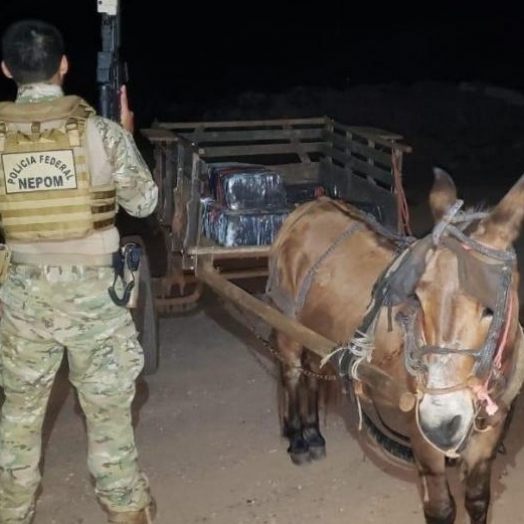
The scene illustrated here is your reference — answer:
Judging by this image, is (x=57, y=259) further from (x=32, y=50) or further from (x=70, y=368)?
(x=32, y=50)

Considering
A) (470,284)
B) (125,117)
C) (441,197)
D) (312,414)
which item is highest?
(125,117)

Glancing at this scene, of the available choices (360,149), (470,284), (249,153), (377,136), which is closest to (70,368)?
(470,284)

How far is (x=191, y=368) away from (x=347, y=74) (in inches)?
790

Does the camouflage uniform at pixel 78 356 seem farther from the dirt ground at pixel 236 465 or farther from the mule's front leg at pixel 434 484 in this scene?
the mule's front leg at pixel 434 484

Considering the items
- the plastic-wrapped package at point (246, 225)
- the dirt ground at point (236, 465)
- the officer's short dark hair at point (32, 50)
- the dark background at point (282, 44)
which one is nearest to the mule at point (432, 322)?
the dirt ground at point (236, 465)

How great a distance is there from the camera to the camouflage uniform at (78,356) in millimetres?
4082

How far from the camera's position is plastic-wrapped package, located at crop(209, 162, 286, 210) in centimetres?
652

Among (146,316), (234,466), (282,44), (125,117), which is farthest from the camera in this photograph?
(282,44)

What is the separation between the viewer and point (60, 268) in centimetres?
408

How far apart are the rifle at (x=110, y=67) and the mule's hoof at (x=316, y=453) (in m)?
2.10

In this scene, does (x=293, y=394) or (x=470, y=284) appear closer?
(x=470, y=284)

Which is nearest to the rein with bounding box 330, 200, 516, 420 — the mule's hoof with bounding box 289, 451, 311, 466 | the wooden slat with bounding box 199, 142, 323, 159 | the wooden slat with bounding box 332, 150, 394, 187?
the mule's hoof with bounding box 289, 451, 311, 466

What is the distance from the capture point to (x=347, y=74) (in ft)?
85.4

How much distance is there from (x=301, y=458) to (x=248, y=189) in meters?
1.89
